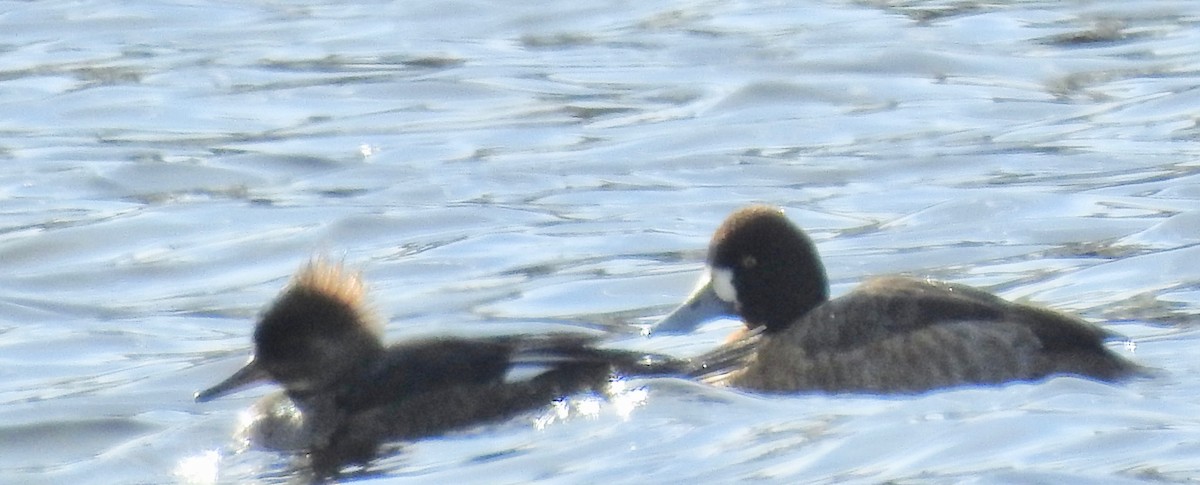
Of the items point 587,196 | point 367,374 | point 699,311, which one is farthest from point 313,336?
point 587,196

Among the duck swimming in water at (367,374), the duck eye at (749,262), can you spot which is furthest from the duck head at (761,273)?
the duck swimming in water at (367,374)

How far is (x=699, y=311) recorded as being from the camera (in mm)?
10320

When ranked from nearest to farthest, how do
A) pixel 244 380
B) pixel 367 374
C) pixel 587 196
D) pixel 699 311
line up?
1. pixel 244 380
2. pixel 367 374
3. pixel 699 311
4. pixel 587 196

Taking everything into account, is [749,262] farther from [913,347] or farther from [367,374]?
[367,374]

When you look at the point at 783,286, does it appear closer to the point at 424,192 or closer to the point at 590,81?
the point at 424,192

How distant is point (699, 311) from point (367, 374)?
1484 millimetres

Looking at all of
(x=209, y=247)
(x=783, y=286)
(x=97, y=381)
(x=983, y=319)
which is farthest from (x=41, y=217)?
(x=983, y=319)

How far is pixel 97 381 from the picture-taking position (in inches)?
436

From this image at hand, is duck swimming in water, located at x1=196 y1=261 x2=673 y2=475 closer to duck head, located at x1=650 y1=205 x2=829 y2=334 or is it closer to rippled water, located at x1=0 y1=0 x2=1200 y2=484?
rippled water, located at x1=0 y1=0 x2=1200 y2=484

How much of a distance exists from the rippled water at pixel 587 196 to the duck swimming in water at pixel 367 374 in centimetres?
16

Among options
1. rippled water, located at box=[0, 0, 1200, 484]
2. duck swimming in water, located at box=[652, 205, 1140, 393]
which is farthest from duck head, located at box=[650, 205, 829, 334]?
rippled water, located at box=[0, 0, 1200, 484]

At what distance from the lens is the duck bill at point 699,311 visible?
10.3 m

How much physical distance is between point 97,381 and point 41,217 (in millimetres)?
4193

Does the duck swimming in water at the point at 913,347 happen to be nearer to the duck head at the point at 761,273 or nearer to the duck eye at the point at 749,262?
the duck head at the point at 761,273
